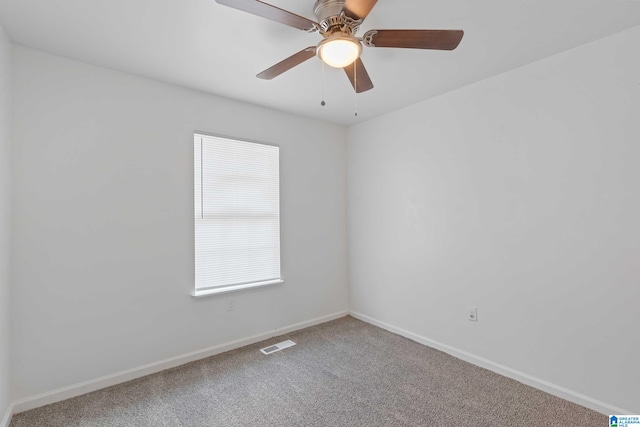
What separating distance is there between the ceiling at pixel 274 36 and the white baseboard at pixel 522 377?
2.46 meters

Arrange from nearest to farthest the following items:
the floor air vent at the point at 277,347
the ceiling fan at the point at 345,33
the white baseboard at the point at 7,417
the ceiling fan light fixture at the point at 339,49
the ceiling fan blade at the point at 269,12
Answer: the ceiling fan blade at the point at 269,12
the ceiling fan at the point at 345,33
the ceiling fan light fixture at the point at 339,49
the white baseboard at the point at 7,417
the floor air vent at the point at 277,347

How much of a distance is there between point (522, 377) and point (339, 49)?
108 inches

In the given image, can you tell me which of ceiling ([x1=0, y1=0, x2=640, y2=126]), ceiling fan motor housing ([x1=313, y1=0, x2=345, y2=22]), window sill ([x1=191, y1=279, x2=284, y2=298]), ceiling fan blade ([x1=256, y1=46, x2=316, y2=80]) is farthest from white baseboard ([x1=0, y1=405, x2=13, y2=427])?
ceiling fan motor housing ([x1=313, y1=0, x2=345, y2=22])

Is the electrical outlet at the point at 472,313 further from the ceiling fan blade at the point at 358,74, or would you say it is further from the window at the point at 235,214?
the ceiling fan blade at the point at 358,74

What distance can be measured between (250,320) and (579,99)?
3.36m

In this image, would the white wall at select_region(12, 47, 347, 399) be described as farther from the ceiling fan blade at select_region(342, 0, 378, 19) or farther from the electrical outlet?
the electrical outlet

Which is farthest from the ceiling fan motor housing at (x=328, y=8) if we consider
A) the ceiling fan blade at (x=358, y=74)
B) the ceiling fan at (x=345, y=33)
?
the ceiling fan blade at (x=358, y=74)

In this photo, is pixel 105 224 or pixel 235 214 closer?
pixel 105 224

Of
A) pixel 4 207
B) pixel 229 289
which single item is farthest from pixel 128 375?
pixel 4 207

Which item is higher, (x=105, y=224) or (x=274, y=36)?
(x=274, y=36)

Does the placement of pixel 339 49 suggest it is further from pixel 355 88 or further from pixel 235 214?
pixel 235 214

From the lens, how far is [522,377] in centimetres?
237

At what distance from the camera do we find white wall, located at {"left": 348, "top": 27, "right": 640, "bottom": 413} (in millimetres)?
1972

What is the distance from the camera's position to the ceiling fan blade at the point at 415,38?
1518mm
